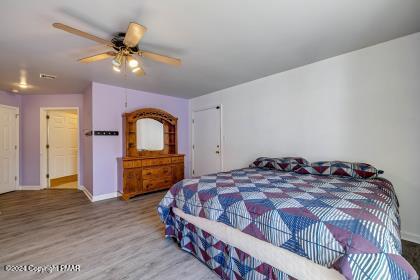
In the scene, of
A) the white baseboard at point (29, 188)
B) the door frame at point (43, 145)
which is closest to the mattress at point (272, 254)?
the door frame at point (43, 145)

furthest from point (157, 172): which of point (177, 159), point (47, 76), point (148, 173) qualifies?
point (47, 76)

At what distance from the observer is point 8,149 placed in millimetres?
4562

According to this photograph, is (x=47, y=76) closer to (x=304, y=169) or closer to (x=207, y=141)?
(x=207, y=141)

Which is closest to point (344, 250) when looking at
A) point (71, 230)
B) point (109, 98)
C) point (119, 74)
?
point (71, 230)

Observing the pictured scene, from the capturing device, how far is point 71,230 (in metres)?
2.59

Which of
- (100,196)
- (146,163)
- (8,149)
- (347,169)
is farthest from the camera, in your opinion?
(8,149)

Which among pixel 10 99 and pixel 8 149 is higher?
pixel 10 99

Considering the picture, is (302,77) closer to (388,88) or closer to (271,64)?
(271,64)

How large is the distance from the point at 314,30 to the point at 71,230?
3.85 m

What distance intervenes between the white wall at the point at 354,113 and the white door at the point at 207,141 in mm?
940

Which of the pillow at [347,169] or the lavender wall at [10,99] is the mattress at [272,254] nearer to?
the pillow at [347,169]

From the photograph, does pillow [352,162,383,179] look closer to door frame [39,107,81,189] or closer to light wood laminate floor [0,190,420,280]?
light wood laminate floor [0,190,420,280]

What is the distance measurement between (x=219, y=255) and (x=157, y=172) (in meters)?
2.90

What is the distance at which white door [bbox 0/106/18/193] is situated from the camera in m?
4.44
